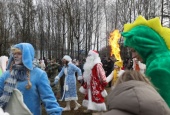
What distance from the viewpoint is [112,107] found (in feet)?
6.79

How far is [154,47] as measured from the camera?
11.3 ft

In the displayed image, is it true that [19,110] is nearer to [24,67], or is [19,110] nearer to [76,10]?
[24,67]

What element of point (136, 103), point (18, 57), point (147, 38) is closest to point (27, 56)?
point (18, 57)

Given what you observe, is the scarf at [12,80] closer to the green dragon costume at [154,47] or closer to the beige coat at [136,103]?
Answer: the green dragon costume at [154,47]

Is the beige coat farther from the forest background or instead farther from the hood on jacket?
the forest background

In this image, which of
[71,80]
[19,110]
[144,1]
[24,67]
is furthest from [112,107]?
[144,1]

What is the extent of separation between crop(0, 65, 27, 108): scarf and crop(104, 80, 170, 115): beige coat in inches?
71.8

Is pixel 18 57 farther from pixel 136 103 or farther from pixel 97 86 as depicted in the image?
pixel 97 86

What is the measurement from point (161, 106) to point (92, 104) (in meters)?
7.70

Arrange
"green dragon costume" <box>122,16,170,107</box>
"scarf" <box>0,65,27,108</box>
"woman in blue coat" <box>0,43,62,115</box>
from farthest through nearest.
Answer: "woman in blue coat" <box>0,43,62,115</box>, "scarf" <box>0,65,27,108</box>, "green dragon costume" <box>122,16,170,107</box>

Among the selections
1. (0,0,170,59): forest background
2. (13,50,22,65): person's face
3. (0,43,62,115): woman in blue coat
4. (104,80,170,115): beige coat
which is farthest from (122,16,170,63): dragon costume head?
(0,0,170,59): forest background

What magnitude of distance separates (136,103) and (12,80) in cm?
208

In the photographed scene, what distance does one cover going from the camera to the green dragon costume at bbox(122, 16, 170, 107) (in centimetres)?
325

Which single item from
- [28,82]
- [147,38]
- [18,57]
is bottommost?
[28,82]
